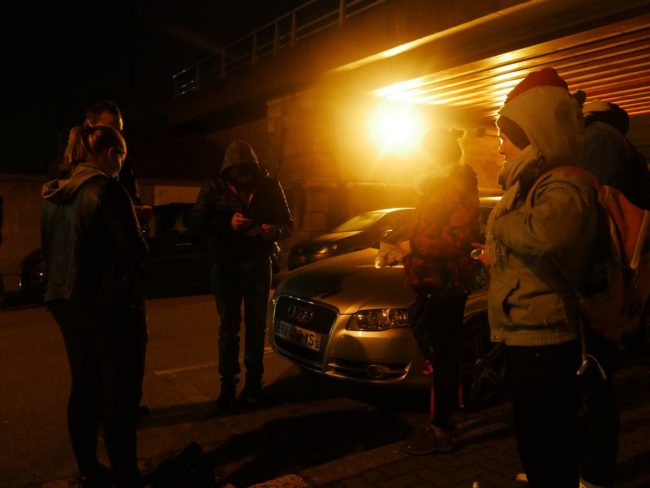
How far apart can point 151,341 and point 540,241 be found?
5211 mm

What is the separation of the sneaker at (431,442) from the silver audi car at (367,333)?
55 centimetres

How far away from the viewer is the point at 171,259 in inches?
396

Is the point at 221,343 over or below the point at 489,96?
below

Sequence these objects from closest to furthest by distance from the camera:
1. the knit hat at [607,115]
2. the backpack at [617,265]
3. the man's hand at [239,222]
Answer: the backpack at [617,265] < the knit hat at [607,115] < the man's hand at [239,222]

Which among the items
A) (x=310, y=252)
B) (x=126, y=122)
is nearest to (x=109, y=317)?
(x=310, y=252)

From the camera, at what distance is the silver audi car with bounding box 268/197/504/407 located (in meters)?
3.83

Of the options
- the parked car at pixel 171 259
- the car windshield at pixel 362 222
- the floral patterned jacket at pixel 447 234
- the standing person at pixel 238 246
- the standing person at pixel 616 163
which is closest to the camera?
the standing person at pixel 616 163

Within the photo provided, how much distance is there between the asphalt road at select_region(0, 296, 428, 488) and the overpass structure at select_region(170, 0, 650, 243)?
8.27 m

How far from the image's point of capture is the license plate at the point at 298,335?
4.09 metres

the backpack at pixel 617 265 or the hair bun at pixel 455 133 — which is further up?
the hair bun at pixel 455 133

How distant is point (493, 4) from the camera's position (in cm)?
1034

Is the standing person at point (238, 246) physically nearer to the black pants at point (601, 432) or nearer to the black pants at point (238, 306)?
the black pants at point (238, 306)

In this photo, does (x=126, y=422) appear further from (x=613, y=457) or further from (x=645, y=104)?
(x=645, y=104)

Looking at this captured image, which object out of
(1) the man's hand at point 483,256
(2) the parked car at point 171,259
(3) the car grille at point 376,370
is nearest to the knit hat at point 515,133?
(1) the man's hand at point 483,256
